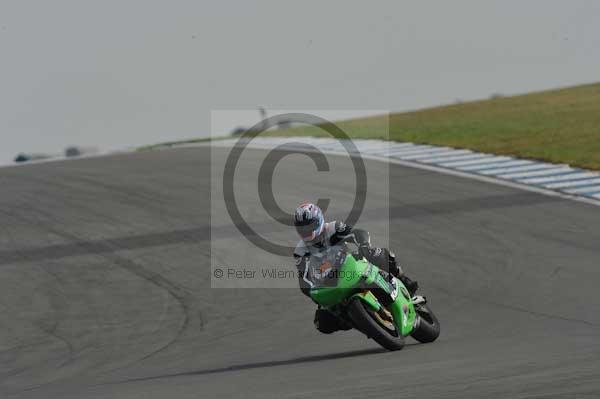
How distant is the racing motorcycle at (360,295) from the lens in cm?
937

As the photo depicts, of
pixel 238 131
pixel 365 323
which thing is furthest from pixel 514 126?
pixel 365 323

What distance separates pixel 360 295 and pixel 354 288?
8 centimetres

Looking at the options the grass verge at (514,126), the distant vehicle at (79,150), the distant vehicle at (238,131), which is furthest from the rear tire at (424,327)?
the distant vehicle at (238,131)

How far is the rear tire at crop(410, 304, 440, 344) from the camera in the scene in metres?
10.1

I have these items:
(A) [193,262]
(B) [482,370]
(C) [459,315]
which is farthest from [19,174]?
(B) [482,370]

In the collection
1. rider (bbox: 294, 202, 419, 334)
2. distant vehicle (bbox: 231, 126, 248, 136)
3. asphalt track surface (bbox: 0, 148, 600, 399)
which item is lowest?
asphalt track surface (bbox: 0, 148, 600, 399)

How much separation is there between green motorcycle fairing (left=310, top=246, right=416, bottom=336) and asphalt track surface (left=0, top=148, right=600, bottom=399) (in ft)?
1.35

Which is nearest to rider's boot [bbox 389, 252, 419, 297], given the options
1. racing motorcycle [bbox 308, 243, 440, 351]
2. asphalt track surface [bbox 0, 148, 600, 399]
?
racing motorcycle [bbox 308, 243, 440, 351]

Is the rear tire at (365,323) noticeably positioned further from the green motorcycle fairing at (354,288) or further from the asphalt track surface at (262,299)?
the asphalt track surface at (262,299)

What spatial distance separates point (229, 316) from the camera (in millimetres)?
13188

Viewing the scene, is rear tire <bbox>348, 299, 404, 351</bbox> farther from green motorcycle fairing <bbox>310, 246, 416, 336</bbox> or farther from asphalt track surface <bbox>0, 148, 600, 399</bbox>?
asphalt track surface <bbox>0, 148, 600, 399</bbox>

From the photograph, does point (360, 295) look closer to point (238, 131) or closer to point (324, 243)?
point (324, 243)

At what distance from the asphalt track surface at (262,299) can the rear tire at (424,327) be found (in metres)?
0.12

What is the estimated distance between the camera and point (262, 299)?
46.0 ft
